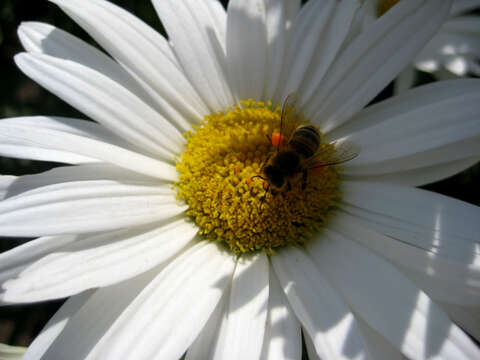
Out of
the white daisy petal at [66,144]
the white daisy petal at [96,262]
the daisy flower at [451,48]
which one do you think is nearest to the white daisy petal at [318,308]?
the white daisy petal at [96,262]


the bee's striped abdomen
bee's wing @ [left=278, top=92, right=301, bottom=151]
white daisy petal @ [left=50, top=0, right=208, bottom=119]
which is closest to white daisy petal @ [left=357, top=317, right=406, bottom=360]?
the bee's striped abdomen

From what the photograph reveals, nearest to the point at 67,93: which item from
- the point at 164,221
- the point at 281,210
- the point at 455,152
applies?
the point at 164,221

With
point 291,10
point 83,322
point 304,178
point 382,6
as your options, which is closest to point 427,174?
point 304,178

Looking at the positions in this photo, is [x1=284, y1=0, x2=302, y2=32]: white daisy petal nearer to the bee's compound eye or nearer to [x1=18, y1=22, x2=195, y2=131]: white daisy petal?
the bee's compound eye

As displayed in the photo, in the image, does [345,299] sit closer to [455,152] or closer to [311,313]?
[311,313]

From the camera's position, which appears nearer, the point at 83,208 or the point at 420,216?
the point at 83,208

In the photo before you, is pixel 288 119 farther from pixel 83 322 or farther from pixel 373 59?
pixel 83 322

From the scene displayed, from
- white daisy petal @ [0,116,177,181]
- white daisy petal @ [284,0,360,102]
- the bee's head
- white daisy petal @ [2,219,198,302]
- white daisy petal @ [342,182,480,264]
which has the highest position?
white daisy petal @ [284,0,360,102]
